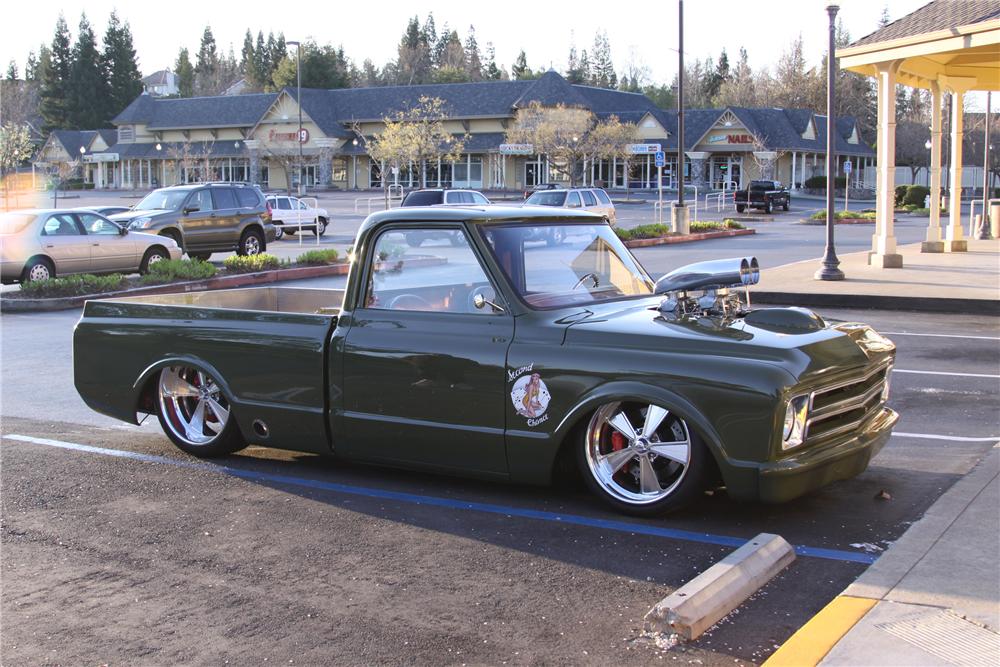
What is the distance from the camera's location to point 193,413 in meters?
7.14

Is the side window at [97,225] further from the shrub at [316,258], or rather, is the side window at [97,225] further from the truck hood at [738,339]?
the truck hood at [738,339]

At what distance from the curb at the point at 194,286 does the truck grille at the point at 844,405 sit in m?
10.0

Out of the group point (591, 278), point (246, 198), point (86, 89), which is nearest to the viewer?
point (591, 278)

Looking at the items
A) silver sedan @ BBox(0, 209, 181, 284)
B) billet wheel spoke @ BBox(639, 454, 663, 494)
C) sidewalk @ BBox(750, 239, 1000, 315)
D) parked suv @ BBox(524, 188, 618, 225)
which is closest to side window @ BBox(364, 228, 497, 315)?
billet wheel spoke @ BBox(639, 454, 663, 494)

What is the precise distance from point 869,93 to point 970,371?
4270 inches

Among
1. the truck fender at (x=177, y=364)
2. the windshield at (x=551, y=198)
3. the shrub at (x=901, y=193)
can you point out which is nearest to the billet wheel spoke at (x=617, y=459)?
the truck fender at (x=177, y=364)

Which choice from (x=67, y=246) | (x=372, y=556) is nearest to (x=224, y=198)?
(x=67, y=246)

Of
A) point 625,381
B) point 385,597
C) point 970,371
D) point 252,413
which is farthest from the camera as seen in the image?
point 970,371

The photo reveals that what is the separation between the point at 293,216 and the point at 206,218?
1174cm

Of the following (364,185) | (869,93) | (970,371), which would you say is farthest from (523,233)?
(869,93)

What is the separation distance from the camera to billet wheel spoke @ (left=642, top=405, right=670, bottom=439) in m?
5.36

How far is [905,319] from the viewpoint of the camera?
47.7ft

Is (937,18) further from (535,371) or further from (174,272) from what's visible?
(535,371)

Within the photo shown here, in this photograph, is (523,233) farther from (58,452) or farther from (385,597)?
(58,452)
